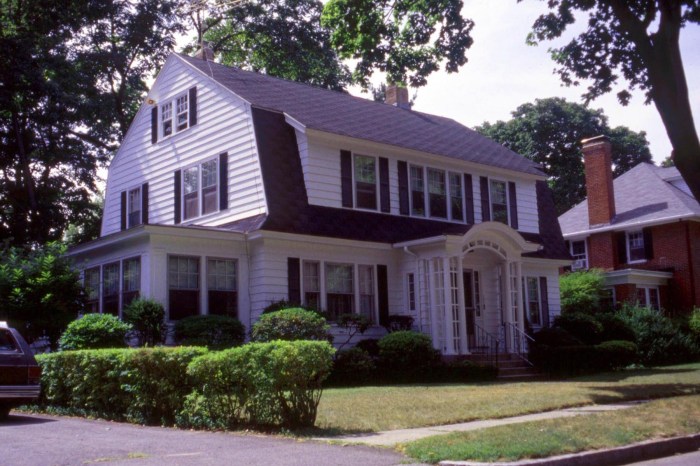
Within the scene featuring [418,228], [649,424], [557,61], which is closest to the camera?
[649,424]

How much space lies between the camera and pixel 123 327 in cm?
1717

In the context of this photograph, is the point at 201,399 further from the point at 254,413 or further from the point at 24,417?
the point at 24,417

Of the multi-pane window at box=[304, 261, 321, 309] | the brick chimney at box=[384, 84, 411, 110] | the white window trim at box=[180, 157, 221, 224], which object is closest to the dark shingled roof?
the multi-pane window at box=[304, 261, 321, 309]

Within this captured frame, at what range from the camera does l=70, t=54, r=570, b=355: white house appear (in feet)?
65.2

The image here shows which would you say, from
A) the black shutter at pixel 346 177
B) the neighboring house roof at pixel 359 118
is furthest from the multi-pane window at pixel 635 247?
the black shutter at pixel 346 177

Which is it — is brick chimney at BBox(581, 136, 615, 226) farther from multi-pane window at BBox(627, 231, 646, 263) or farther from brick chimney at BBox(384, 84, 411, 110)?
brick chimney at BBox(384, 84, 411, 110)

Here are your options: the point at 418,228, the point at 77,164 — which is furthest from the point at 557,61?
the point at 77,164

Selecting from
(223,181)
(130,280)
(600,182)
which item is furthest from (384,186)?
(600,182)

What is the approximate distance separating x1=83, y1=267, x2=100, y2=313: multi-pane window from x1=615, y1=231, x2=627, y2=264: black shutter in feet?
77.5

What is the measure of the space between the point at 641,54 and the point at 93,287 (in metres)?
15.3

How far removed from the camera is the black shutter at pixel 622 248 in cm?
3469

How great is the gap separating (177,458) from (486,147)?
2150 centimetres

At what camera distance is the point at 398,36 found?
1783 centimetres

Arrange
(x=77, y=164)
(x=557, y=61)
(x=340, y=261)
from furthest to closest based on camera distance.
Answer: (x=77, y=164)
(x=340, y=261)
(x=557, y=61)
